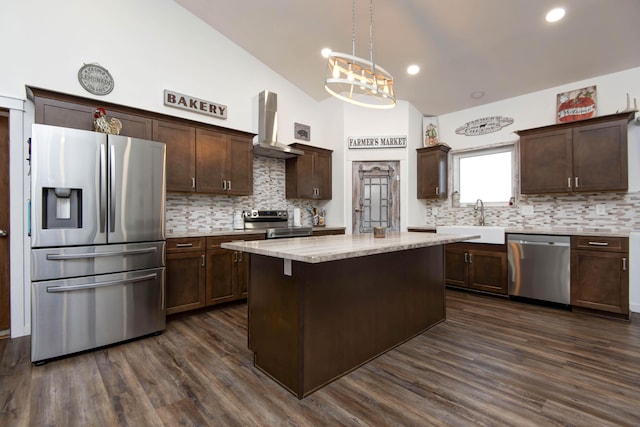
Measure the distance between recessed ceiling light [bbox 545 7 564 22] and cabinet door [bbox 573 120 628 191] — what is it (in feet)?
4.44

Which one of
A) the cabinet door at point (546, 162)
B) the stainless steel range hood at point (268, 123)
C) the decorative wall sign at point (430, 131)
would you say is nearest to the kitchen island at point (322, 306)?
the cabinet door at point (546, 162)

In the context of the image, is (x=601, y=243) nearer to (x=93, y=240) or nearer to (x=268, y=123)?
(x=268, y=123)

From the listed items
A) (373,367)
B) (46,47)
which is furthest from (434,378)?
(46,47)

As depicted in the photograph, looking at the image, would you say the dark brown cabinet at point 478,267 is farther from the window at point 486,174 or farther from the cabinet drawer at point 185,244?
the cabinet drawer at point 185,244

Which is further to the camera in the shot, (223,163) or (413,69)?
(413,69)

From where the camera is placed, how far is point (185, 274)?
3.28 metres

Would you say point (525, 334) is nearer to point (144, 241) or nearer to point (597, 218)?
point (597, 218)

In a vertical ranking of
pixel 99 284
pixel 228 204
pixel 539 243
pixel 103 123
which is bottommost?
pixel 99 284

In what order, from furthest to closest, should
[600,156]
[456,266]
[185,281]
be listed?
[456,266], [600,156], [185,281]

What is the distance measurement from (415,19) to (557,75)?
212 cm

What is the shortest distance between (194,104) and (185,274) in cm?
218

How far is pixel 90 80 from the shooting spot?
3.08 metres

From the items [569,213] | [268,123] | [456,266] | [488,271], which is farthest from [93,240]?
[569,213]

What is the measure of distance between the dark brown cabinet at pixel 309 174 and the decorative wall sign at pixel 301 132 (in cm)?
36
